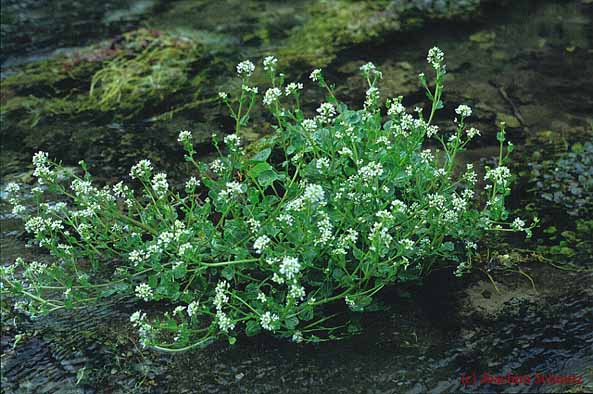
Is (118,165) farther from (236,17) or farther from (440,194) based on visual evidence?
(236,17)

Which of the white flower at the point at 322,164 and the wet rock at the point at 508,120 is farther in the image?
the wet rock at the point at 508,120

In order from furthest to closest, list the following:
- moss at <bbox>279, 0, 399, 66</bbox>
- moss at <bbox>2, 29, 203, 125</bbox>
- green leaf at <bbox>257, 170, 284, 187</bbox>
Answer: moss at <bbox>279, 0, 399, 66</bbox> → moss at <bbox>2, 29, 203, 125</bbox> → green leaf at <bbox>257, 170, 284, 187</bbox>

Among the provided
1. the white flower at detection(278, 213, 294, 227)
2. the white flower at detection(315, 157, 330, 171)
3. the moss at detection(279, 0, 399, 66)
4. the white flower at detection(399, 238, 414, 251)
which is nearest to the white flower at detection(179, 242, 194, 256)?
the white flower at detection(278, 213, 294, 227)

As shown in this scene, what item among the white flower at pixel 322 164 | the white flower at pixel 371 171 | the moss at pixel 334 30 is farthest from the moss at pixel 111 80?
the white flower at pixel 371 171

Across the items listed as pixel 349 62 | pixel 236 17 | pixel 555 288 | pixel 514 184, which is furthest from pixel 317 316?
pixel 236 17

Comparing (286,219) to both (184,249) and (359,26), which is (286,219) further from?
(359,26)

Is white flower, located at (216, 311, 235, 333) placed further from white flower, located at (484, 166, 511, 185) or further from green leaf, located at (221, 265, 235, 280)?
white flower, located at (484, 166, 511, 185)

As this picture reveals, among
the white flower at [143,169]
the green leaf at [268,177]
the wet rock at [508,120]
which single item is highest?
the white flower at [143,169]

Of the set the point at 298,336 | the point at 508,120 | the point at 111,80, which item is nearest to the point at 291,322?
the point at 298,336

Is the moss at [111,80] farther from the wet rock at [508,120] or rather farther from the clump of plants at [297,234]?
the wet rock at [508,120]

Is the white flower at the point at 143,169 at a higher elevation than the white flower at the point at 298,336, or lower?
higher

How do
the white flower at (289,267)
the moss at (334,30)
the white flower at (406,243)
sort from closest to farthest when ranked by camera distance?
1. the white flower at (289,267)
2. the white flower at (406,243)
3. the moss at (334,30)
